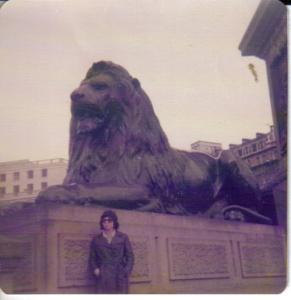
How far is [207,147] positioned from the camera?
5.57 metres

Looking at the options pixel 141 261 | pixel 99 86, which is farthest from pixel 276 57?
pixel 141 261

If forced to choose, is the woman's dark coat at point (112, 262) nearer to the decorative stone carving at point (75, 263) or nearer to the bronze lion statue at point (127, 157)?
the decorative stone carving at point (75, 263)

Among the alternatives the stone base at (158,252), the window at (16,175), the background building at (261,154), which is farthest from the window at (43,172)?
the background building at (261,154)

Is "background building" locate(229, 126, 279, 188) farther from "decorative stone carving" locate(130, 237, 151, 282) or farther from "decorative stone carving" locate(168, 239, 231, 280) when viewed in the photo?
"decorative stone carving" locate(130, 237, 151, 282)

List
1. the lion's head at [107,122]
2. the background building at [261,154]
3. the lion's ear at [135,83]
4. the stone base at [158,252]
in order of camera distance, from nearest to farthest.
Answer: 1. the stone base at [158,252]
2. the lion's head at [107,122]
3. the lion's ear at [135,83]
4. the background building at [261,154]

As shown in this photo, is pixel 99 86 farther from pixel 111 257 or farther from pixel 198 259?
→ pixel 198 259

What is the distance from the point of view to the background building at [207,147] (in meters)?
5.52

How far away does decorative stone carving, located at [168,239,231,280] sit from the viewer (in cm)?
473

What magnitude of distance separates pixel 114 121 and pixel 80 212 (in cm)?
117

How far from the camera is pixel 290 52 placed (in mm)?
5664

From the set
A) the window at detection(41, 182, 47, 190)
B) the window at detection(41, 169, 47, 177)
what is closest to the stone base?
the window at detection(41, 182, 47, 190)

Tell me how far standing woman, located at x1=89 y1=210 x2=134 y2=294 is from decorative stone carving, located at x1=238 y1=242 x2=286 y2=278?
1309 mm

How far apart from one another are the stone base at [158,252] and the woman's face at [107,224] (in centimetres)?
7

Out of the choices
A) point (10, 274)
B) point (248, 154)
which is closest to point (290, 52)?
point (248, 154)
